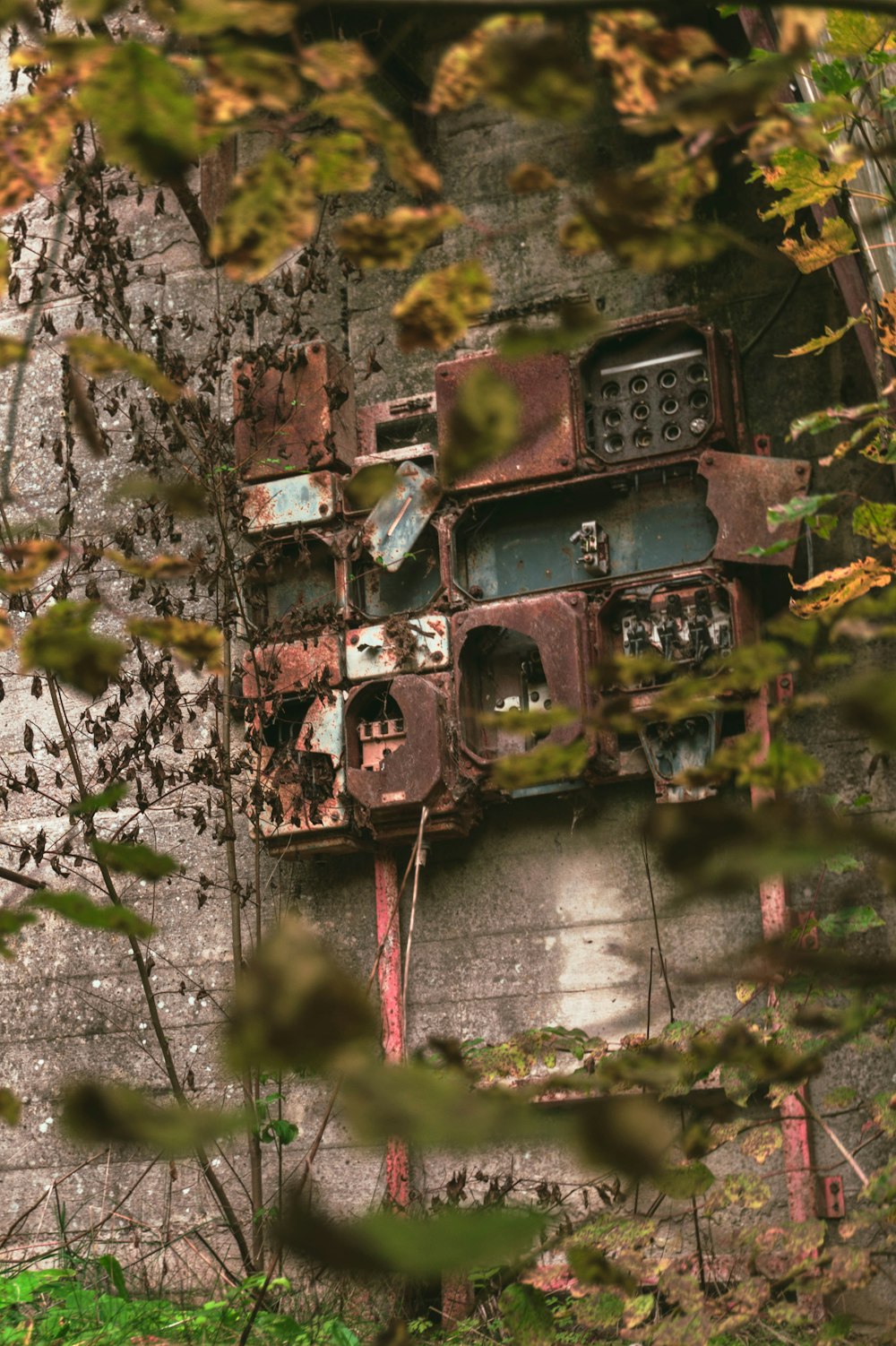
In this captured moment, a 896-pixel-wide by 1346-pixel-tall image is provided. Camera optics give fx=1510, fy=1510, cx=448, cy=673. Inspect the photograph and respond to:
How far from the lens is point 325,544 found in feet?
17.0

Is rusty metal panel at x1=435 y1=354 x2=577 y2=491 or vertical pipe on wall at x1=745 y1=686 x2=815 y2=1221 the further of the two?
rusty metal panel at x1=435 y1=354 x2=577 y2=491

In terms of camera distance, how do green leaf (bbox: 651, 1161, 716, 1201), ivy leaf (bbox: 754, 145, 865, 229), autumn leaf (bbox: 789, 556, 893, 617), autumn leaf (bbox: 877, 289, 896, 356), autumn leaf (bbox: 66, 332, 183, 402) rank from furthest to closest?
autumn leaf (bbox: 877, 289, 896, 356)
autumn leaf (bbox: 789, 556, 893, 617)
ivy leaf (bbox: 754, 145, 865, 229)
green leaf (bbox: 651, 1161, 716, 1201)
autumn leaf (bbox: 66, 332, 183, 402)

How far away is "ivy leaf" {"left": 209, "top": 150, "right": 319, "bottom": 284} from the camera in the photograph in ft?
3.61

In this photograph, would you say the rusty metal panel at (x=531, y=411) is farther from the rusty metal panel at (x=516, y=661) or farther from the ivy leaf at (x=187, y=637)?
the ivy leaf at (x=187, y=637)

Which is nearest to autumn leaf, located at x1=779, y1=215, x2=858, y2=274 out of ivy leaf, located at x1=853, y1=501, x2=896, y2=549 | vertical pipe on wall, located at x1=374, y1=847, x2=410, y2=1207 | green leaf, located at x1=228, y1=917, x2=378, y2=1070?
ivy leaf, located at x1=853, y1=501, x2=896, y2=549

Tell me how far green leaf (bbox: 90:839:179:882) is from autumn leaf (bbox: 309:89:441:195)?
51cm

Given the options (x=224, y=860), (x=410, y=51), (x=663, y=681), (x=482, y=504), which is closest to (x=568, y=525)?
(x=482, y=504)

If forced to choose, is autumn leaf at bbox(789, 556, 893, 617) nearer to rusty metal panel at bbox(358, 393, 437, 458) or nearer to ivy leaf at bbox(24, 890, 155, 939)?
ivy leaf at bbox(24, 890, 155, 939)

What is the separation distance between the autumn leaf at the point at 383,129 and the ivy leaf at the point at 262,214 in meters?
0.06

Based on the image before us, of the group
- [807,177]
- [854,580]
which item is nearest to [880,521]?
[854,580]

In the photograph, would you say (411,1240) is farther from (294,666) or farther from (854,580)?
(294,666)

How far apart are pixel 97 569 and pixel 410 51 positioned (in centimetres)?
227

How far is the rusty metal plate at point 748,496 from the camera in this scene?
4559mm

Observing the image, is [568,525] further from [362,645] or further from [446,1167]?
[446,1167]
